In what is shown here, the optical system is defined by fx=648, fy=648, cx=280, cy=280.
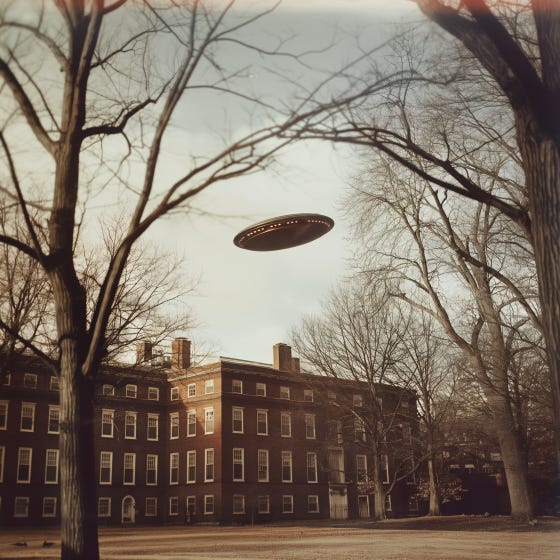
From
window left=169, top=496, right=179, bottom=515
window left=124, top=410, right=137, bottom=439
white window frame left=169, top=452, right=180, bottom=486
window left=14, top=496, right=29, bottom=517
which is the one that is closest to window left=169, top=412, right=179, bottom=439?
white window frame left=169, top=452, right=180, bottom=486

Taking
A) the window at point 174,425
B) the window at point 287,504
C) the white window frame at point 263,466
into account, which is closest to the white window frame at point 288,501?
the window at point 287,504

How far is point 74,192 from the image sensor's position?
6785mm

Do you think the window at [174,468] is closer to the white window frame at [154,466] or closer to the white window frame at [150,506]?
the white window frame at [154,466]

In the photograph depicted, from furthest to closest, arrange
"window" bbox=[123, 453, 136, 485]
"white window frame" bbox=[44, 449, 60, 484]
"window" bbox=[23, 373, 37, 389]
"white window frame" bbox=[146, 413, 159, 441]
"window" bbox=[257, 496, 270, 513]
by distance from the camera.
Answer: "white window frame" bbox=[146, 413, 159, 441], "window" bbox=[123, 453, 136, 485], "window" bbox=[257, 496, 270, 513], "window" bbox=[23, 373, 37, 389], "white window frame" bbox=[44, 449, 60, 484]

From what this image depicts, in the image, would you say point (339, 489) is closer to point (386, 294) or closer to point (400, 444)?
point (400, 444)

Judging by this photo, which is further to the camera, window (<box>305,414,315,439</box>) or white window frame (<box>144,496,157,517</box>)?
window (<box>305,414,315,439</box>)

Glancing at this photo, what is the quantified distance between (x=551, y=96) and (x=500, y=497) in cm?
4274

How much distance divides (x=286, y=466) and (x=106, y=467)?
1235cm

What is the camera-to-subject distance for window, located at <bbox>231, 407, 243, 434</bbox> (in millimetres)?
44250

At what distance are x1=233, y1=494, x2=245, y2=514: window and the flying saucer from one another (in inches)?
1466

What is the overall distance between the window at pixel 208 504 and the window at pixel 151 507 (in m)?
4.43

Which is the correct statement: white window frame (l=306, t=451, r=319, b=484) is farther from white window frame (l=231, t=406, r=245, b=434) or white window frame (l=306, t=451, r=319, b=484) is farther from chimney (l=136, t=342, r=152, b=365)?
chimney (l=136, t=342, r=152, b=365)

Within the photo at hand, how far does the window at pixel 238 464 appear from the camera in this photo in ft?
141

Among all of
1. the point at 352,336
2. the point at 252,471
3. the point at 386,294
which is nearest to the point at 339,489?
the point at 252,471
